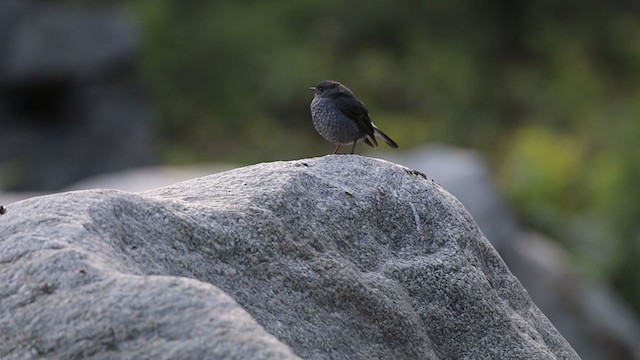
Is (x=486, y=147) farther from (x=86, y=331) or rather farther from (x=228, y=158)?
(x=86, y=331)

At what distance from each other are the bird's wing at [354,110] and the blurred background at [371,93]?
741 centimetres

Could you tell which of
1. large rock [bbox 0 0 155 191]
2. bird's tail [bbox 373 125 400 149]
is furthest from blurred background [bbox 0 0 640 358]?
bird's tail [bbox 373 125 400 149]

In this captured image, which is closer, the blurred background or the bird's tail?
the bird's tail

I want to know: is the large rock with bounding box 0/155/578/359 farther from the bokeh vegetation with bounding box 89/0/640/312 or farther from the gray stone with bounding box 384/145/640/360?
the bokeh vegetation with bounding box 89/0/640/312

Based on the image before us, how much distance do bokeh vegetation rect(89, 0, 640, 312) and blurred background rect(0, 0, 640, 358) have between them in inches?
1.4

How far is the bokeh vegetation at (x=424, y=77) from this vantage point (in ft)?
63.5

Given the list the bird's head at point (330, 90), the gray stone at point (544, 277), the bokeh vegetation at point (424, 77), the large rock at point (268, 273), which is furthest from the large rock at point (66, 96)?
the large rock at point (268, 273)

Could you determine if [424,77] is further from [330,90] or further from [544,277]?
[330,90]

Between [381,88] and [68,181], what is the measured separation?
559 cm

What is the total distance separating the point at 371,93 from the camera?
71.5 feet

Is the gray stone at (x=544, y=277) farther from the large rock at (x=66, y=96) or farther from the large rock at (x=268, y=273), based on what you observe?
the large rock at (x=268, y=273)

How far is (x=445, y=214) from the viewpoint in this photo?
5027 millimetres

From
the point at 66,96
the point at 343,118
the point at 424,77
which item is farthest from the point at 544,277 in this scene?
the point at 424,77

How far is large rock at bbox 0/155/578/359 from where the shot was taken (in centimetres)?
360
